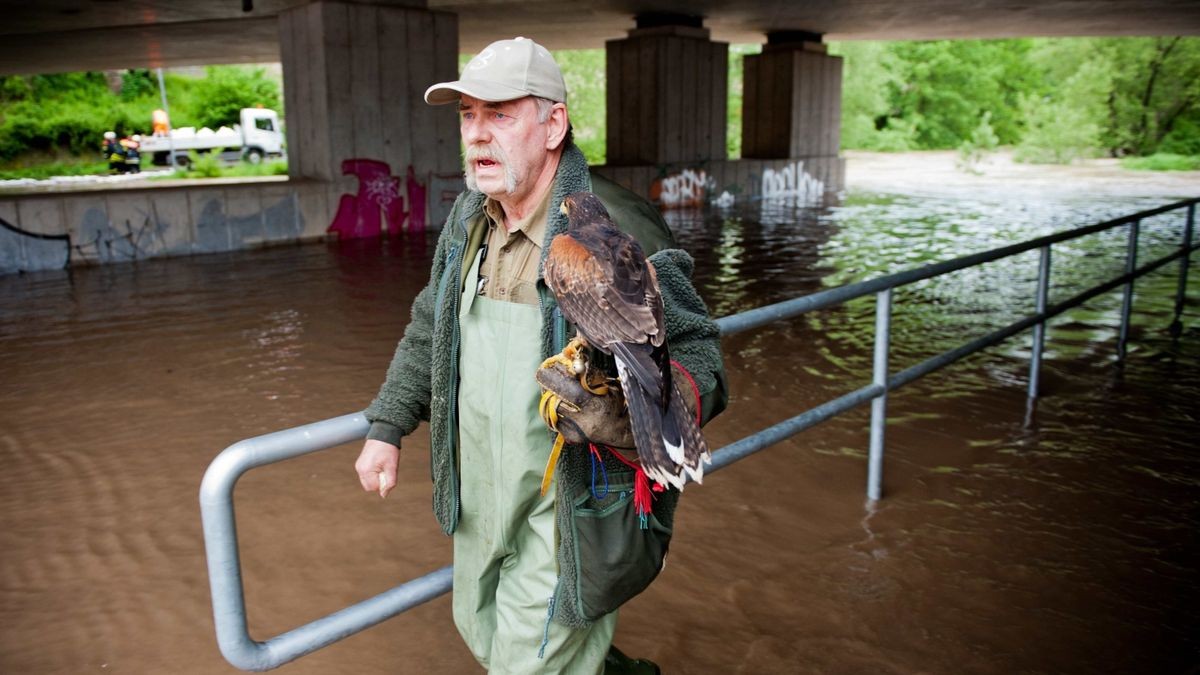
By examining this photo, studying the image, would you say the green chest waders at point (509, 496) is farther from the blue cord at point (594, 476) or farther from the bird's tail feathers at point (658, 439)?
the bird's tail feathers at point (658, 439)

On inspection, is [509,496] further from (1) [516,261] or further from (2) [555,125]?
(2) [555,125]

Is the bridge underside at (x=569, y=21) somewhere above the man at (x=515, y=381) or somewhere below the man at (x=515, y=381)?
above

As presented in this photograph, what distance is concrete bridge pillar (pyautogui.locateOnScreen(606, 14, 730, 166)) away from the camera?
21.6 meters

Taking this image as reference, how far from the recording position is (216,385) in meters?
6.50

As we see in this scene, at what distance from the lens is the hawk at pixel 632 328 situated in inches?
61.1

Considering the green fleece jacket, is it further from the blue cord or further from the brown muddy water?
the brown muddy water

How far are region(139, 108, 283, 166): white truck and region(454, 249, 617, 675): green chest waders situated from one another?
38.7 metres

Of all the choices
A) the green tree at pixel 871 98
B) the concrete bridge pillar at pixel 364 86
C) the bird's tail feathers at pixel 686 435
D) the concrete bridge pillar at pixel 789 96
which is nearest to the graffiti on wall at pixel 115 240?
the concrete bridge pillar at pixel 364 86

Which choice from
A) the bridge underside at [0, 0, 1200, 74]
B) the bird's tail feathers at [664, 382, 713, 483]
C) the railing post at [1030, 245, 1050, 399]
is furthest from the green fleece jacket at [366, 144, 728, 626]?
the bridge underside at [0, 0, 1200, 74]

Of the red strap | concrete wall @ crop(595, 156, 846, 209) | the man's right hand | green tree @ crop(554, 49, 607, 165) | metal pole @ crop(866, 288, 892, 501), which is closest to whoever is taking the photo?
the red strap

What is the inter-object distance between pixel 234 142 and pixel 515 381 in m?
41.1

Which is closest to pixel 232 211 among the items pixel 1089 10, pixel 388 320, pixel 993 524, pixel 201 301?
pixel 201 301

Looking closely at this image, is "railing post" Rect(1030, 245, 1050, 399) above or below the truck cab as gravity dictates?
below

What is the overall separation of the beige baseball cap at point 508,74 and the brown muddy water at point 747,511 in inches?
83.1
